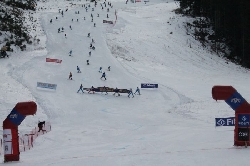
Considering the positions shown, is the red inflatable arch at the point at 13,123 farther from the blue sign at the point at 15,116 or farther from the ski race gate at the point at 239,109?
the ski race gate at the point at 239,109

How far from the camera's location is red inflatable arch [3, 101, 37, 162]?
10.1 metres

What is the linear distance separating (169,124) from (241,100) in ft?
42.6

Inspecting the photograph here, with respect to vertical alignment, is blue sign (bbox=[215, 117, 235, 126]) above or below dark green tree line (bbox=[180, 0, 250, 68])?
below

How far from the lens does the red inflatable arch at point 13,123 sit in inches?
400

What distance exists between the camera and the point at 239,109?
9.95 metres

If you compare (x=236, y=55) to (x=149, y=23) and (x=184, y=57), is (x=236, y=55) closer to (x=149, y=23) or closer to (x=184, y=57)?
(x=184, y=57)

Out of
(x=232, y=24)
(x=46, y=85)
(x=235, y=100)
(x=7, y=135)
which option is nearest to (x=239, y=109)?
(x=235, y=100)

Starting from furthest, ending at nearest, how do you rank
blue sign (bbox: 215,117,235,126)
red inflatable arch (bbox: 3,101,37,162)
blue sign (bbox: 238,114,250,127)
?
blue sign (bbox: 215,117,235,126) → red inflatable arch (bbox: 3,101,37,162) → blue sign (bbox: 238,114,250,127)

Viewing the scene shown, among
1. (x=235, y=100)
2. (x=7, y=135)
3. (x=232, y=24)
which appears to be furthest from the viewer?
(x=232, y=24)

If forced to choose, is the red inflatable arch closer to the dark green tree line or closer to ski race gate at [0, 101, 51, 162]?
ski race gate at [0, 101, 51, 162]

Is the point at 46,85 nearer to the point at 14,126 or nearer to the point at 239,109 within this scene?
the point at 14,126

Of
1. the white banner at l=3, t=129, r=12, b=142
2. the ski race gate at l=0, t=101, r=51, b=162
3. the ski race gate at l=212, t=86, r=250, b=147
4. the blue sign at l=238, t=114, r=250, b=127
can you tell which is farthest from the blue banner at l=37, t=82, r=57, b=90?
the blue sign at l=238, t=114, r=250, b=127

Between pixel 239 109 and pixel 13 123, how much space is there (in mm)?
6577

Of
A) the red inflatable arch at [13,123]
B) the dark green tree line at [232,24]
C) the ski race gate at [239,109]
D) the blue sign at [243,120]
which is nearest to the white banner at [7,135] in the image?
the red inflatable arch at [13,123]
